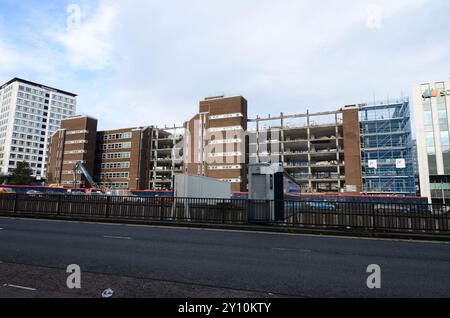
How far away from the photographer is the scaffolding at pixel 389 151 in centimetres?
5822

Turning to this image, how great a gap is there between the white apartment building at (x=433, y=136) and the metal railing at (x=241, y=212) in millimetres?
57219

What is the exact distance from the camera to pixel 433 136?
63719 millimetres

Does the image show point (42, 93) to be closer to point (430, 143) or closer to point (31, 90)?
point (31, 90)

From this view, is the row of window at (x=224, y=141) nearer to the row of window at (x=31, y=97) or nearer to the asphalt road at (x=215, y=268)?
the asphalt road at (x=215, y=268)

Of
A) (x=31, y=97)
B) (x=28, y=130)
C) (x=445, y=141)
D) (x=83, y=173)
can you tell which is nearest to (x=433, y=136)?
(x=445, y=141)

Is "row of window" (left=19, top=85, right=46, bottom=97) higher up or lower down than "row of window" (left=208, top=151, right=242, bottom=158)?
higher up

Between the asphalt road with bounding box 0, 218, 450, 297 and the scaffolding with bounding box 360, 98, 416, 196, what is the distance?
54561mm

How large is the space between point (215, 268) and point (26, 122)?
497 ft

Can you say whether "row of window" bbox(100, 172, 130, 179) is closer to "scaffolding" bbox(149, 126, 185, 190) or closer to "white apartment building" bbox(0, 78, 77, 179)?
"scaffolding" bbox(149, 126, 185, 190)

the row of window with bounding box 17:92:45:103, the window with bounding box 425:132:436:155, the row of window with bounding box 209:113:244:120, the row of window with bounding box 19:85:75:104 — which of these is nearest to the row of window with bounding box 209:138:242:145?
the row of window with bounding box 209:113:244:120

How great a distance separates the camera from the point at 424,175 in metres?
63.0

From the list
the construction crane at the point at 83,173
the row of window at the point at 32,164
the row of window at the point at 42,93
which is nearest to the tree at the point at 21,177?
the construction crane at the point at 83,173

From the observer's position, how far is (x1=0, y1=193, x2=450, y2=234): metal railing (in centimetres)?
1384
